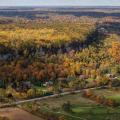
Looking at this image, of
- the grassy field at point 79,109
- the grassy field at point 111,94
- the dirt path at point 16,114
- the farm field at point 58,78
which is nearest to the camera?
the dirt path at point 16,114

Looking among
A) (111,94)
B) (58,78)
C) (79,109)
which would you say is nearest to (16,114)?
(79,109)

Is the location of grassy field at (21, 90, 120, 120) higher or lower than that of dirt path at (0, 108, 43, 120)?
lower

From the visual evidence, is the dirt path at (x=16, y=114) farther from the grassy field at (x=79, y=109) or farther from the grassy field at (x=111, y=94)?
the grassy field at (x=111, y=94)

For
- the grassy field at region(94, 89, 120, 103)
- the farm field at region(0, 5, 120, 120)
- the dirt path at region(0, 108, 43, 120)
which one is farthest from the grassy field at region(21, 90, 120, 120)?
the grassy field at region(94, 89, 120, 103)

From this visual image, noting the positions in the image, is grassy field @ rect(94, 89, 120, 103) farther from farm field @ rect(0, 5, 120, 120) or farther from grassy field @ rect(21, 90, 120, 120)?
grassy field @ rect(21, 90, 120, 120)

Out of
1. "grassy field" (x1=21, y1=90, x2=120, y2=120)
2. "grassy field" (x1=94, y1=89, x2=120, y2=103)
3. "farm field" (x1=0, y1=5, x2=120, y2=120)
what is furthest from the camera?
"grassy field" (x1=94, y1=89, x2=120, y2=103)

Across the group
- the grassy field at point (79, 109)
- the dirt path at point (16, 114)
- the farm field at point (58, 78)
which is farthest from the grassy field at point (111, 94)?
the dirt path at point (16, 114)

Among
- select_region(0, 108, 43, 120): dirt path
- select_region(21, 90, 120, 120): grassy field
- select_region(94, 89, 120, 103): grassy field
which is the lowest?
select_region(94, 89, 120, 103): grassy field

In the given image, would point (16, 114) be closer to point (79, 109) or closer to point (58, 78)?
point (79, 109)

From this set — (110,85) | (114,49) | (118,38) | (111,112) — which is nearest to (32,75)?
(110,85)
